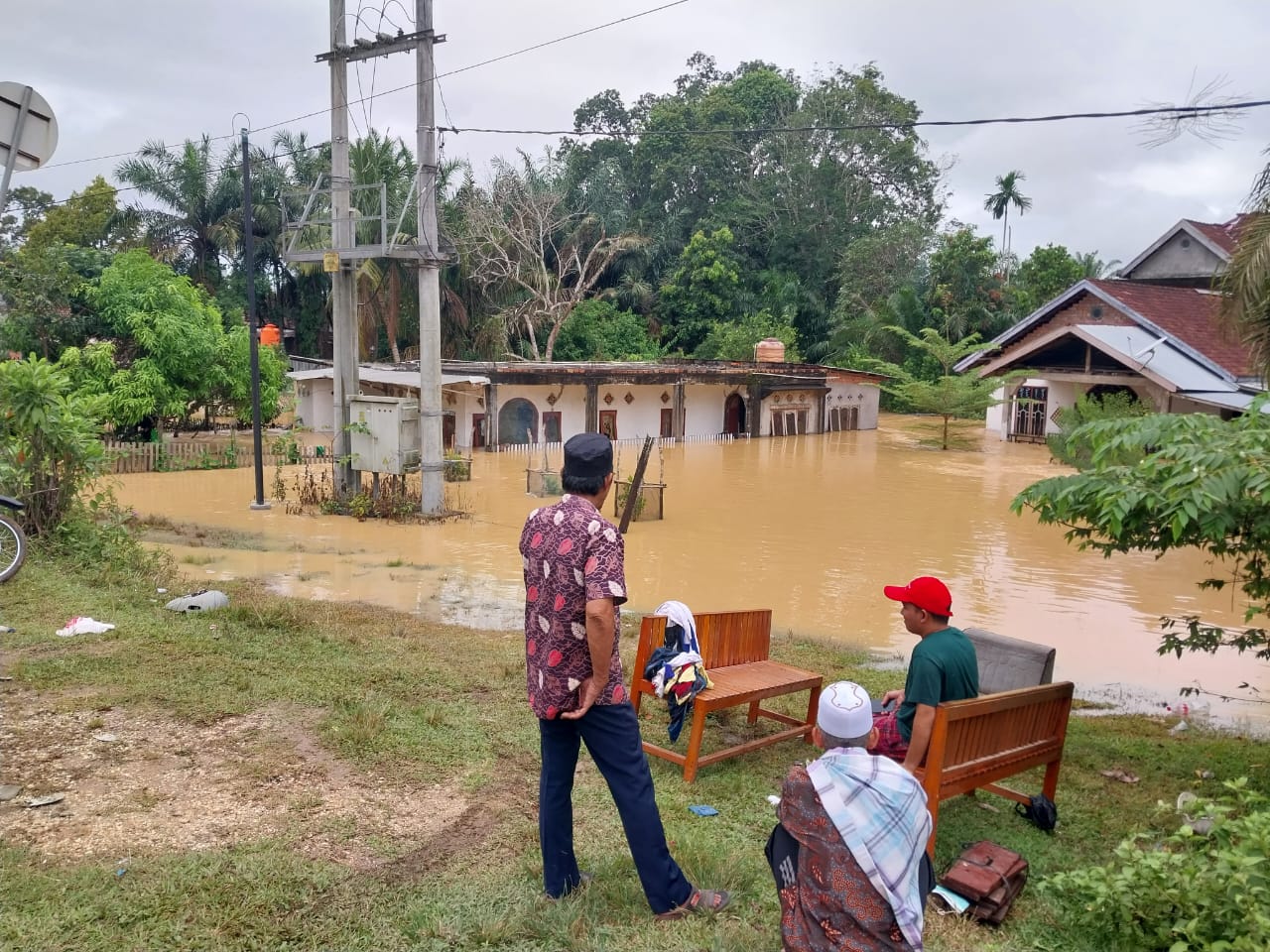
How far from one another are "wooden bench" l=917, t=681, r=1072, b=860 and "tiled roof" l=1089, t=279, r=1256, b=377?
951 inches

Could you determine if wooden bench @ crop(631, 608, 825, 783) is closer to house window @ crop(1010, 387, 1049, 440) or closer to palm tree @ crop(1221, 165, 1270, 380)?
palm tree @ crop(1221, 165, 1270, 380)

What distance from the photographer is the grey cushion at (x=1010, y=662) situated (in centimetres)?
616

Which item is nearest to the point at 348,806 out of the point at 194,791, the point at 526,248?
the point at 194,791

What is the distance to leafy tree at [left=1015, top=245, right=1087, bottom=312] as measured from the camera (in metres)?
43.2

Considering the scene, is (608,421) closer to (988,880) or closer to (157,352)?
(157,352)

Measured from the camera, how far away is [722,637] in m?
5.98

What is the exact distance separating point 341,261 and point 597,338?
2555 centimetres

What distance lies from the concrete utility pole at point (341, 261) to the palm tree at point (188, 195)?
79.6 ft

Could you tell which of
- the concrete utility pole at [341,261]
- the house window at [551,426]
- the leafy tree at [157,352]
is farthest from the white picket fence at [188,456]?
the house window at [551,426]

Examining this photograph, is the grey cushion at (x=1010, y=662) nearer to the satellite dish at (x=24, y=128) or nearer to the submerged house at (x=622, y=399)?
the satellite dish at (x=24, y=128)

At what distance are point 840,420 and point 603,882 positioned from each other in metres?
36.7

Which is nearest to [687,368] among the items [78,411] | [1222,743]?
[78,411]

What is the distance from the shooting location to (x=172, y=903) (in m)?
3.53

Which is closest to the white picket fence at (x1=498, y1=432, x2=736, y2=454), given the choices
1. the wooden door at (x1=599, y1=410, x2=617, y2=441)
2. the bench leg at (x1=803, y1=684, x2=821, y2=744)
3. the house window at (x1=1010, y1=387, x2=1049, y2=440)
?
the wooden door at (x1=599, y1=410, x2=617, y2=441)
